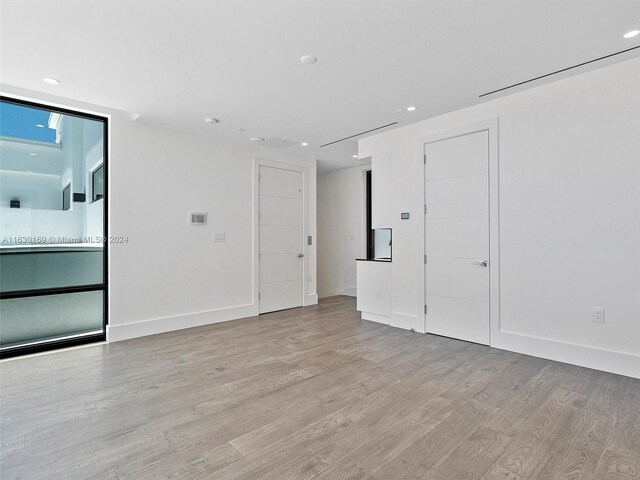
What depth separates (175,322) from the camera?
14.5 ft

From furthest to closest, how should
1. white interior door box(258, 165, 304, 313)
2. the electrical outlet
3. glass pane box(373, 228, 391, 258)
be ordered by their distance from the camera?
glass pane box(373, 228, 391, 258) < white interior door box(258, 165, 304, 313) < the electrical outlet

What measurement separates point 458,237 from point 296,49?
2728 mm

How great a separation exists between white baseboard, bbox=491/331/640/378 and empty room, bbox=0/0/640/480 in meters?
0.02

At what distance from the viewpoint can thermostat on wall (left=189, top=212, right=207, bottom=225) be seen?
4637mm

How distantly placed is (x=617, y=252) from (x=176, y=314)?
4.97 metres

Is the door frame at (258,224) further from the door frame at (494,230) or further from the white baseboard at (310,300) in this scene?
the door frame at (494,230)

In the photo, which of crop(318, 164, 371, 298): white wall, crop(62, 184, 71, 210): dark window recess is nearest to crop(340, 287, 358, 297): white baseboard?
crop(318, 164, 371, 298): white wall

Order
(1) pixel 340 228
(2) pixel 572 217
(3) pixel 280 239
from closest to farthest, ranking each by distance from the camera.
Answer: (2) pixel 572 217 < (3) pixel 280 239 < (1) pixel 340 228

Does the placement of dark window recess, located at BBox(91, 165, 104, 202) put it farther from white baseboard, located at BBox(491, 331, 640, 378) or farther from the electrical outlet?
the electrical outlet

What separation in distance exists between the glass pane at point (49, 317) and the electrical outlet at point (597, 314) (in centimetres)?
531

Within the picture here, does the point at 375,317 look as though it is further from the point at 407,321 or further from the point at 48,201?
the point at 48,201

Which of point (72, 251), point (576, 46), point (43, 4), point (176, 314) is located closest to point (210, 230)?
point (176, 314)

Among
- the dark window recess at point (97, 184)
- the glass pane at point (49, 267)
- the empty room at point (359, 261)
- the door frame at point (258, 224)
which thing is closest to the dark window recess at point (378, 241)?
the empty room at point (359, 261)

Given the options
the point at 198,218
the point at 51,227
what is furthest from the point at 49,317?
the point at 198,218
